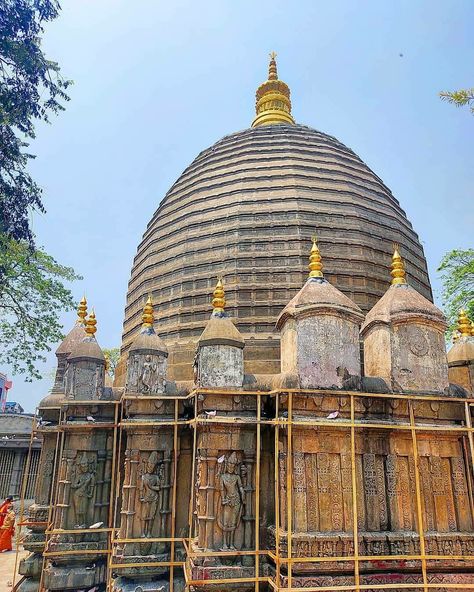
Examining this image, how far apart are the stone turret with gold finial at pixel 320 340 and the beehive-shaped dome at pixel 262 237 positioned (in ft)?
8.02

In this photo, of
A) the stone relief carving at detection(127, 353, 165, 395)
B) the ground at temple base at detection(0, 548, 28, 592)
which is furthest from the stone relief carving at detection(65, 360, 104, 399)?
the ground at temple base at detection(0, 548, 28, 592)

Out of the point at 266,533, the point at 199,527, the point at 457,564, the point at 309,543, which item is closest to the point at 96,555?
the point at 199,527

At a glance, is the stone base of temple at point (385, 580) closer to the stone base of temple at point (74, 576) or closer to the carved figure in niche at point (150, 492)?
the carved figure in niche at point (150, 492)

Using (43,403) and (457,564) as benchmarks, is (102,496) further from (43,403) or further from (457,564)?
(457,564)

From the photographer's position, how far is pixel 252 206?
1334 cm

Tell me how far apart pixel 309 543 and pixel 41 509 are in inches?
297

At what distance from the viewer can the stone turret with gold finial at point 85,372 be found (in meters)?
10.0

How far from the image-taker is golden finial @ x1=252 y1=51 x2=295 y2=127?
19188 mm

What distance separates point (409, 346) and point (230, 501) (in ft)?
13.4

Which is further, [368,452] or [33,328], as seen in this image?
[33,328]

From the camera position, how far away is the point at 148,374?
360 inches

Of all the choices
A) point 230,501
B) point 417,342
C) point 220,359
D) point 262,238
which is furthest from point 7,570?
point 417,342

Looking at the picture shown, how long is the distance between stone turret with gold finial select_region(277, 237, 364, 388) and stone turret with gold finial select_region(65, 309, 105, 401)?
4081mm

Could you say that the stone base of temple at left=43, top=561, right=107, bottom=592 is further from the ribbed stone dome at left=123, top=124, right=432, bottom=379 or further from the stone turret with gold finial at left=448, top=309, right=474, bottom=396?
the stone turret with gold finial at left=448, top=309, right=474, bottom=396
